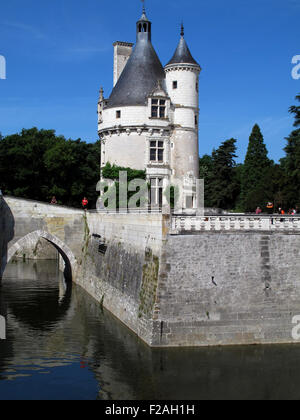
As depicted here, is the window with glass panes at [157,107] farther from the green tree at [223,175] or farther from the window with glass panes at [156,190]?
the green tree at [223,175]

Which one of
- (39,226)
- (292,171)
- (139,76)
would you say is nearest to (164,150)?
(139,76)

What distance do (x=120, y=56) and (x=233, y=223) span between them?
33925 millimetres

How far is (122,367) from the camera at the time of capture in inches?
780

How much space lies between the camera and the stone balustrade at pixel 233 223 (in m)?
21.9

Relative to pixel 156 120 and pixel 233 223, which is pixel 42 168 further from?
pixel 233 223

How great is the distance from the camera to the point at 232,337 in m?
21.4

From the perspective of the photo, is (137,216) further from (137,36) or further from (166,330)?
(137,36)

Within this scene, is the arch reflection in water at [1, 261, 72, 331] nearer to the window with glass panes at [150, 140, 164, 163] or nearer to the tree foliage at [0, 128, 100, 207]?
the tree foliage at [0, 128, 100, 207]

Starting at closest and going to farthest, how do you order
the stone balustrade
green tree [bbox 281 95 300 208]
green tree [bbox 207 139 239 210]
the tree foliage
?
the stone balustrade
green tree [bbox 281 95 300 208]
the tree foliage
green tree [bbox 207 139 239 210]

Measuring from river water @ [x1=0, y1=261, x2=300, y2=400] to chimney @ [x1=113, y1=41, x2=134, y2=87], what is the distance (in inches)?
1231

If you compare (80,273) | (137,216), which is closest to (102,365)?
(137,216)

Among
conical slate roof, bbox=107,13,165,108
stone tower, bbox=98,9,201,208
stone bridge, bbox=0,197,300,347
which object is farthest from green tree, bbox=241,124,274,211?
stone bridge, bbox=0,197,300,347

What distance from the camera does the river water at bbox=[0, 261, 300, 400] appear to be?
57.0ft

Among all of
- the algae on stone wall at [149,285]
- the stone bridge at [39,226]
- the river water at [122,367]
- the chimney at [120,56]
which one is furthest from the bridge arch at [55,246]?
the chimney at [120,56]
